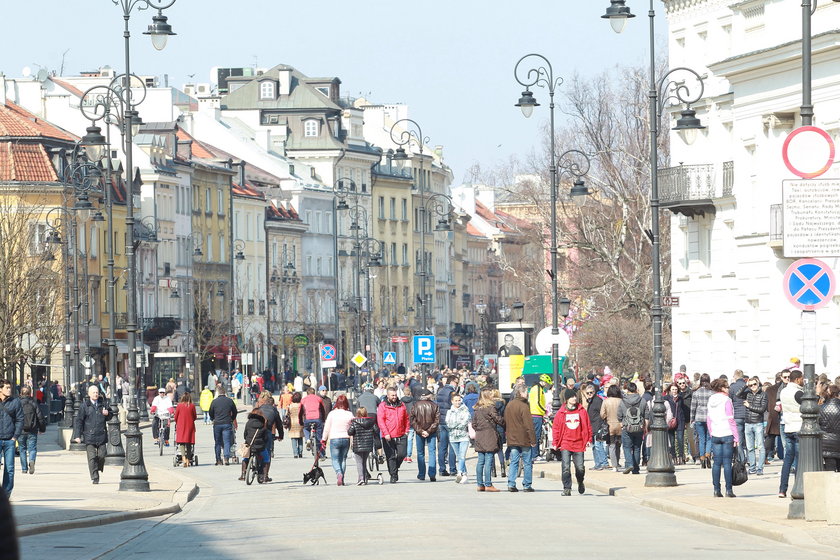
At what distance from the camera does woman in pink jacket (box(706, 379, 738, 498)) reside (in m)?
25.3

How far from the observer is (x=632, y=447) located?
109 ft

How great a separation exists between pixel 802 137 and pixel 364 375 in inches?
3109

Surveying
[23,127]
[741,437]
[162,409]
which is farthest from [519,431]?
[23,127]

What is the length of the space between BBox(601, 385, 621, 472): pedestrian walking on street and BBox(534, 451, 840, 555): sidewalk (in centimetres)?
37

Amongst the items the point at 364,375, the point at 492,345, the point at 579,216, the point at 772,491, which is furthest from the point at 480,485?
the point at 492,345

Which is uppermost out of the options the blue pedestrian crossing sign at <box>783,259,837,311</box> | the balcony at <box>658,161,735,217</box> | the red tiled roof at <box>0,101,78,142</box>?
the red tiled roof at <box>0,101,78,142</box>

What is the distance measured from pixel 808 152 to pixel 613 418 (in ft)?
46.0

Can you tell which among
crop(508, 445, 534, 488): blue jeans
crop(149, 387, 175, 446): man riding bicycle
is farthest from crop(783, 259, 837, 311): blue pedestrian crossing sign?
crop(149, 387, 175, 446): man riding bicycle

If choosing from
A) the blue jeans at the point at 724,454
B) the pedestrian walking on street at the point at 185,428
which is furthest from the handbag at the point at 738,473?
the pedestrian walking on street at the point at 185,428

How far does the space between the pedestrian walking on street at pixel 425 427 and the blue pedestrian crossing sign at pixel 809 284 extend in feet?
43.2

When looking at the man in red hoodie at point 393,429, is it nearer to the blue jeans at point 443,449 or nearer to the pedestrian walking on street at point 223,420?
the blue jeans at point 443,449

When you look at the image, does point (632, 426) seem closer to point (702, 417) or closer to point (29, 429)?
point (702, 417)

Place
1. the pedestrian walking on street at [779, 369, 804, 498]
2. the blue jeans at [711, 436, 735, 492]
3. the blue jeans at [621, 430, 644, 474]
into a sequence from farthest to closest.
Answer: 1. the blue jeans at [621, 430, 644, 474]
2. the pedestrian walking on street at [779, 369, 804, 498]
3. the blue jeans at [711, 436, 735, 492]

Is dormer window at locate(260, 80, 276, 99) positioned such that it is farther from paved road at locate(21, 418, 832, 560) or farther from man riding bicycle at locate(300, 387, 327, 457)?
paved road at locate(21, 418, 832, 560)
